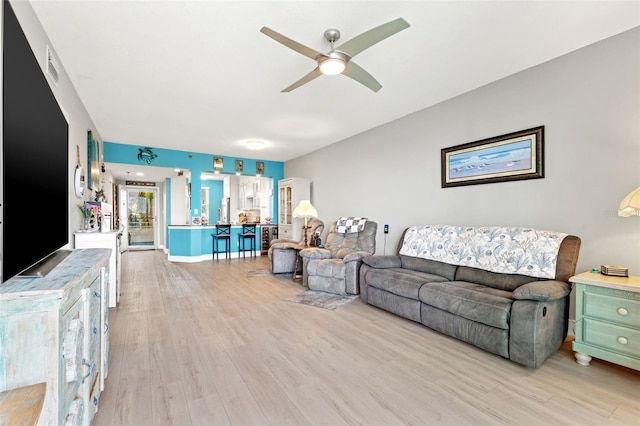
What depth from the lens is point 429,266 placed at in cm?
355

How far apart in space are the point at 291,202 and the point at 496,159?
15.0 ft

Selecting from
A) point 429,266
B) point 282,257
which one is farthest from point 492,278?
point 282,257

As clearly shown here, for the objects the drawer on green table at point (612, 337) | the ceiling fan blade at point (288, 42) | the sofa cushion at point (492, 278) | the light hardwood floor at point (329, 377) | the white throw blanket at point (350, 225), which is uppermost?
the ceiling fan blade at point (288, 42)

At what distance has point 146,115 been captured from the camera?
4.33 meters

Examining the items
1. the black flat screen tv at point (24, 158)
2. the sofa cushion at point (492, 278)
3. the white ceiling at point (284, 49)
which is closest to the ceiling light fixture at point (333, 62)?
the white ceiling at point (284, 49)

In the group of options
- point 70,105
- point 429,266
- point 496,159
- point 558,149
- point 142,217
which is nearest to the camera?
point 558,149

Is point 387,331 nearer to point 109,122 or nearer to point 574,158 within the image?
point 574,158

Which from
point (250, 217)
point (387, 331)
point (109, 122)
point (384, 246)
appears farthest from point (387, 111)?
point (250, 217)

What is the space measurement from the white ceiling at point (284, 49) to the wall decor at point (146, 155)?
77.8 inches

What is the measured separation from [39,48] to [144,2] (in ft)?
3.17

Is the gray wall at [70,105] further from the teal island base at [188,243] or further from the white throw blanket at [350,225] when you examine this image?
the white throw blanket at [350,225]

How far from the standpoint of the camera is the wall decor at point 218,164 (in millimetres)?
7223

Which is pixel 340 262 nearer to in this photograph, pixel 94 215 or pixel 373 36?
pixel 373 36

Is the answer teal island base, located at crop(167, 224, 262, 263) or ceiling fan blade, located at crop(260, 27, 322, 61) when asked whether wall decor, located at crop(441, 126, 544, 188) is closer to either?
ceiling fan blade, located at crop(260, 27, 322, 61)
